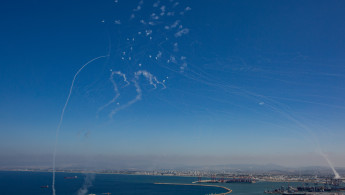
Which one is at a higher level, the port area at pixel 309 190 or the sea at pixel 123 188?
the port area at pixel 309 190

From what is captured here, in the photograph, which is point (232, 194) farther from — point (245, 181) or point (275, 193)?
point (245, 181)

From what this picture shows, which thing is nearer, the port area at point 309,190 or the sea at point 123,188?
the port area at point 309,190

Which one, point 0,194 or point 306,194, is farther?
point 0,194

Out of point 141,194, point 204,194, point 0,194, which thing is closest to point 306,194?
point 204,194

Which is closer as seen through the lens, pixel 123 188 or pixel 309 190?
pixel 309 190

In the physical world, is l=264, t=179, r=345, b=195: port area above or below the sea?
above

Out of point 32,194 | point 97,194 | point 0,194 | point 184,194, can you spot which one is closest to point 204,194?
point 184,194

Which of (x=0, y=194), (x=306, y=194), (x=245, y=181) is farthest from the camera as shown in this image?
(x=245, y=181)

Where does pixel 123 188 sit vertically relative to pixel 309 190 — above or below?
below

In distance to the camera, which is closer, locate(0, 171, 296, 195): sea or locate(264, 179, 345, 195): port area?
locate(264, 179, 345, 195): port area

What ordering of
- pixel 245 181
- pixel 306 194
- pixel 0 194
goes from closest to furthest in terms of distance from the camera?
pixel 306 194 → pixel 0 194 → pixel 245 181
